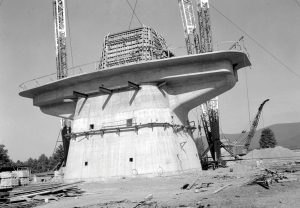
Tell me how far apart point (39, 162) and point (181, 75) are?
305ft

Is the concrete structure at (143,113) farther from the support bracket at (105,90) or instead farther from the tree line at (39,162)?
the tree line at (39,162)

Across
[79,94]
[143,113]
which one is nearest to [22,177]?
[79,94]

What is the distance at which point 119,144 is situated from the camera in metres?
26.4

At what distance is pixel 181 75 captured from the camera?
26484 millimetres

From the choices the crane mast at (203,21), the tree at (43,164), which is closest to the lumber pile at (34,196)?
the crane mast at (203,21)

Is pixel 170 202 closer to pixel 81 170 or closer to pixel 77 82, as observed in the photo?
pixel 81 170

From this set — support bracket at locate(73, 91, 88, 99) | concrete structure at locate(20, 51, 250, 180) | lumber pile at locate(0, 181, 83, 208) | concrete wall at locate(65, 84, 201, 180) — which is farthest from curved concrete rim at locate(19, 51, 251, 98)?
lumber pile at locate(0, 181, 83, 208)

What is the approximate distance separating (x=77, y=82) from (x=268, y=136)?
9631 cm

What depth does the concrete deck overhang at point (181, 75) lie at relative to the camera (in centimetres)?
2600

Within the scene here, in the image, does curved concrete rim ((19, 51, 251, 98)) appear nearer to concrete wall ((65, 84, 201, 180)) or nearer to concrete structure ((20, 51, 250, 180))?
concrete structure ((20, 51, 250, 180))

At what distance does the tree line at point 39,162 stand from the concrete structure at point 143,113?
14.7 meters

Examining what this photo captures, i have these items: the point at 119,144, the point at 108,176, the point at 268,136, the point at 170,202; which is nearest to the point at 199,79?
the point at 119,144

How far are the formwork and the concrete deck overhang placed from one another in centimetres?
→ 560

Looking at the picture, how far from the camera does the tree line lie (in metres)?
70.3
